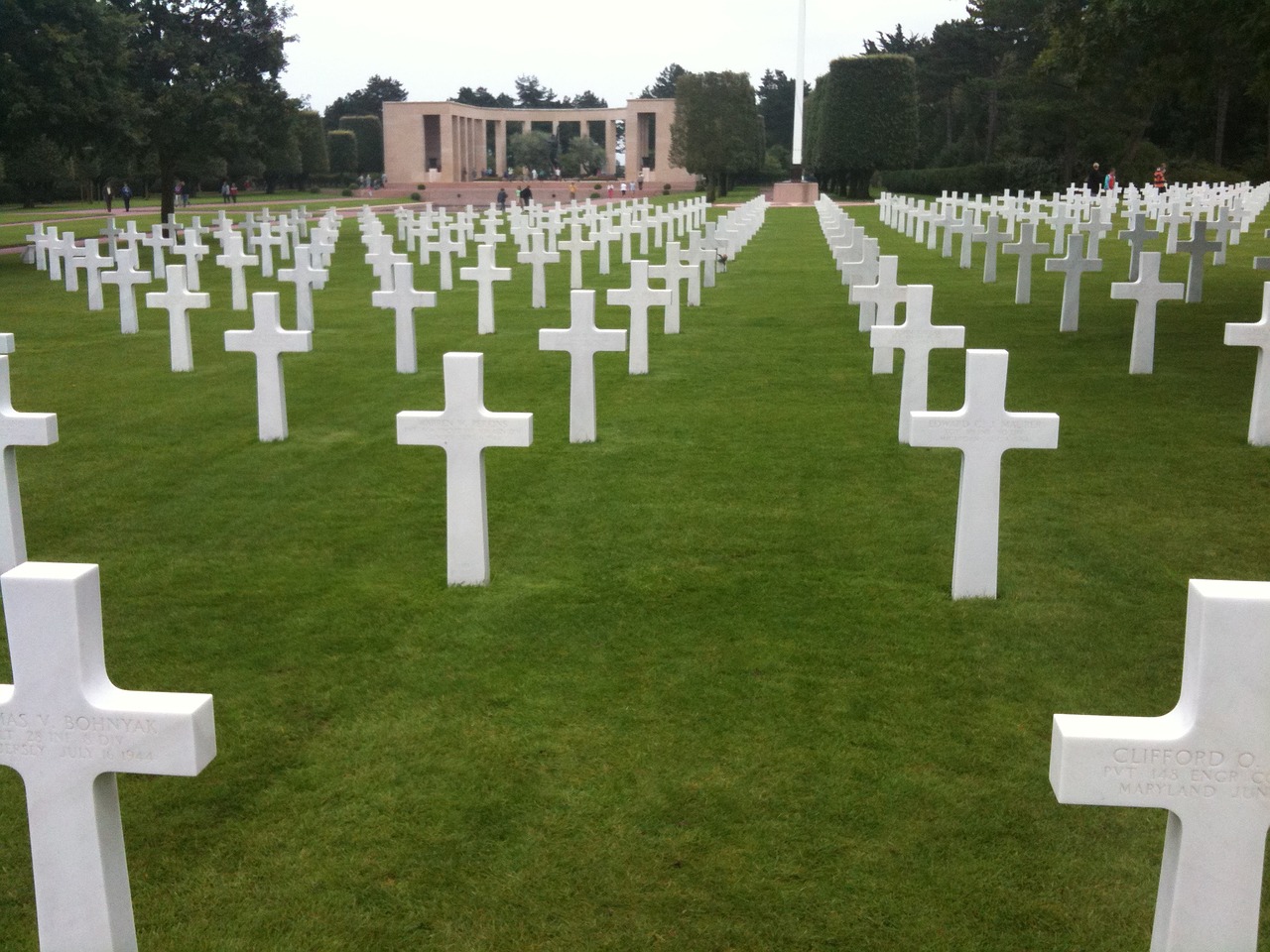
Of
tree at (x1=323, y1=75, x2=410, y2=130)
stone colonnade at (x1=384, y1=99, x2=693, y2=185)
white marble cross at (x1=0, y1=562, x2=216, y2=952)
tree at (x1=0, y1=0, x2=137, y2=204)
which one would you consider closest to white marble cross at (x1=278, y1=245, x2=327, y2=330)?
white marble cross at (x1=0, y1=562, x2=216, y2=952)

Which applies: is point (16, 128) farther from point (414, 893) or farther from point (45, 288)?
point (414, 893)

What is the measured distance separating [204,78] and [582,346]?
25661 mm

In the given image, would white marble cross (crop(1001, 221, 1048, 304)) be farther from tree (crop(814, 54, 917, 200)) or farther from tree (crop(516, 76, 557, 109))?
tree (crop(516, 76, 557, 109))

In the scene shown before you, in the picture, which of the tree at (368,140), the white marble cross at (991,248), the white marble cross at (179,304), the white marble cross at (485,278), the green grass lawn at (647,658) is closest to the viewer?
the green grass lawn at (647,658)

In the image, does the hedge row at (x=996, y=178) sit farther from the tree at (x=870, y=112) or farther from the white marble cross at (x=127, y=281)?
A: the white marble cross at (x=127, y=281)

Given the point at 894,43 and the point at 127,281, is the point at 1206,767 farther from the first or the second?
the point at 894,43

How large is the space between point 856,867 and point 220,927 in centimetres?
163

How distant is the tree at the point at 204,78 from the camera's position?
30297 mm

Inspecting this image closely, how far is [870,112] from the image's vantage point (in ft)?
185

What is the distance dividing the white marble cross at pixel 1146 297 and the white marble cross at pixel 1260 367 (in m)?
2.25

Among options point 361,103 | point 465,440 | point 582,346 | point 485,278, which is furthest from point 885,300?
point 361,103

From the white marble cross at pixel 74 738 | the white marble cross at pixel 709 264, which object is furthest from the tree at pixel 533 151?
the white marble cross at pixel 74 738

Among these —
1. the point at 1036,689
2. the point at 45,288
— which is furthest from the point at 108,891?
the point at 45,288

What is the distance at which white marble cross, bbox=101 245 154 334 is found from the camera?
14.4 metres
